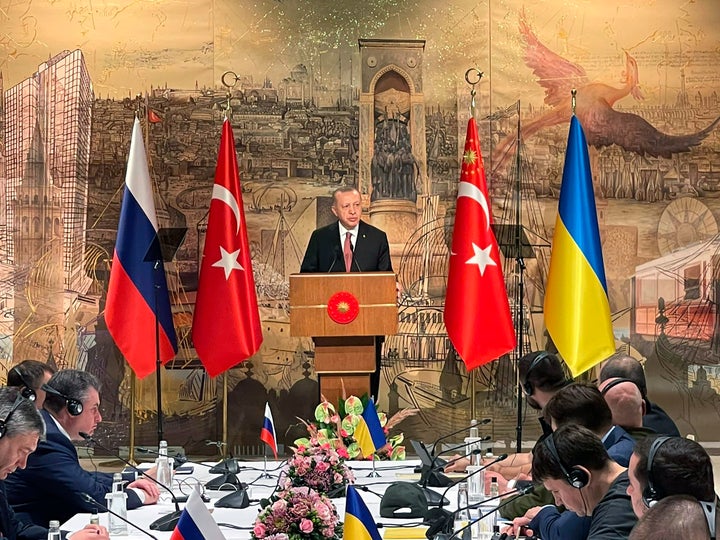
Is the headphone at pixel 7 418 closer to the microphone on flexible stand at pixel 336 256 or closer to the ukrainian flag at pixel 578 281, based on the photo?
the ukrainian flag at pixel 578 281

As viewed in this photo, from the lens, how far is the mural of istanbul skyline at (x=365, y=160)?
930 centimetres

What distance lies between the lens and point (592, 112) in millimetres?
9430

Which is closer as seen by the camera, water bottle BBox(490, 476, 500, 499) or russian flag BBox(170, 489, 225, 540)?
russian flag BBox(170, 489, 225, 540)

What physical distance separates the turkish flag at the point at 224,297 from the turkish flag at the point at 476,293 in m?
1.56

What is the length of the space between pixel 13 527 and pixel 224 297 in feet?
13.0

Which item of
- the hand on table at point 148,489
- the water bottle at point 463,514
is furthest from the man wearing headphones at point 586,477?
the hand on table at point 148,489

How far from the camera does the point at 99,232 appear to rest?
9297 millimetres

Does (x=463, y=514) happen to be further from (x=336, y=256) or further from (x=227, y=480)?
(x=336, y=256)

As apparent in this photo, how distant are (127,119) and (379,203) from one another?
2451mm

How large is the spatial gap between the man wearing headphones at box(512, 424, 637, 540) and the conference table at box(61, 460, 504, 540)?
53 cm

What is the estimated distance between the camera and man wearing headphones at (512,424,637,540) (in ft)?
10.4

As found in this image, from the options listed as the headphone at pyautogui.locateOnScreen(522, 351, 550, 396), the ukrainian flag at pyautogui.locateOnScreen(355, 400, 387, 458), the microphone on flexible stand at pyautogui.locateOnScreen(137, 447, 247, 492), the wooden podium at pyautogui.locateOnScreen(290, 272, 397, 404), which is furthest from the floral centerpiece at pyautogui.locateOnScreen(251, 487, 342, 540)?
the wooden podium at pyautogui.locateOnScreen(290, 272, 397, 404)

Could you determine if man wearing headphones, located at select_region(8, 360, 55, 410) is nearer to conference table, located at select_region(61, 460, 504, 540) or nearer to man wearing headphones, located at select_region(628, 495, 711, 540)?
conference table, located at select_region(61, 460, 504, 540)

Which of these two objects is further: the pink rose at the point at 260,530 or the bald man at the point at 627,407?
the bald man at the point at 627,407
